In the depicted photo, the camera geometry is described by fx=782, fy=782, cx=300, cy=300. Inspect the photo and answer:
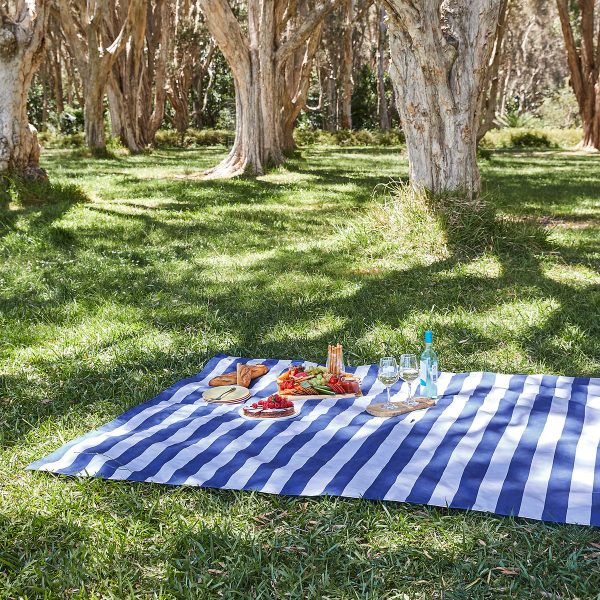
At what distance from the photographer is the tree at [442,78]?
28.9ft

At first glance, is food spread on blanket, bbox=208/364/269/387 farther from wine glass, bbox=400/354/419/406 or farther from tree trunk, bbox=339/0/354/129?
tree trunk, bbox=339/0/354/129

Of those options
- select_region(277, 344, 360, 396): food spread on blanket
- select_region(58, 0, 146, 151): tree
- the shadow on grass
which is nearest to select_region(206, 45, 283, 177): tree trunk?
the shadow on grass

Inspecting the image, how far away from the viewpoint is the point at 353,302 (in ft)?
24.0

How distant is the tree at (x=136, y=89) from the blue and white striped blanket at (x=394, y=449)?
19891 mm

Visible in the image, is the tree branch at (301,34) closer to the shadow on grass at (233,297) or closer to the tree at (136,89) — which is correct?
the shadow on grass at (233,297)

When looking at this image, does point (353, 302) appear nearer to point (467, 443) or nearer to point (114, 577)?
point (467, 443)

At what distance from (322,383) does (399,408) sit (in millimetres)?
604

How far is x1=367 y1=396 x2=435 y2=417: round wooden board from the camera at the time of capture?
15.5 ft

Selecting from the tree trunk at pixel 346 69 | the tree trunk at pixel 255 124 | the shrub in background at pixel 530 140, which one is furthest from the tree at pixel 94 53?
the shrub in background at pixel 530 140

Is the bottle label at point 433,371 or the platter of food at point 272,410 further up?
the bottle label at point 433,371

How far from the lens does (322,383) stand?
513 cm

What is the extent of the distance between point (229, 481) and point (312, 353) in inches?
89.6

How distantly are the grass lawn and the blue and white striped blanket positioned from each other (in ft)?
0.39

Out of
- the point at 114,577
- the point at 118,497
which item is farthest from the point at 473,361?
the point at 114,577
